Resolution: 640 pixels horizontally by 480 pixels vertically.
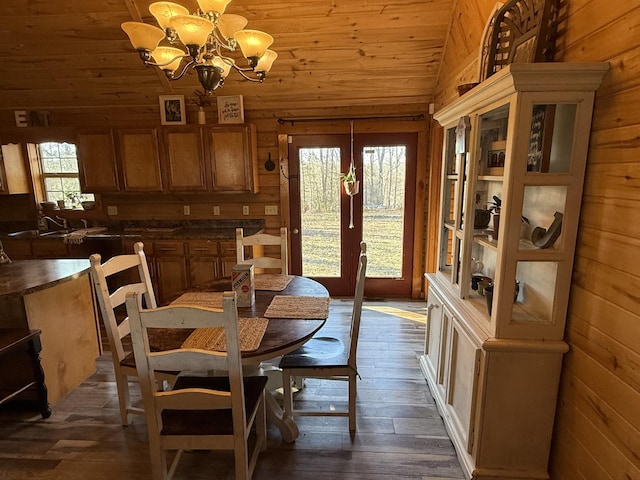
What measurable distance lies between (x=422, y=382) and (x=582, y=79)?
2.03 m

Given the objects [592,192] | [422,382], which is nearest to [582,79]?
[592,192]

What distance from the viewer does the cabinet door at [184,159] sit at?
3.84 meters

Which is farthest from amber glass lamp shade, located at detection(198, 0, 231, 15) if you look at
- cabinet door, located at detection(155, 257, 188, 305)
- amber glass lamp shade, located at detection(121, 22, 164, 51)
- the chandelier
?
cabinet door, located at detection(155, 257, 188, 305)

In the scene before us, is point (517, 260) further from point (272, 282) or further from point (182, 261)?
point (182, 261)

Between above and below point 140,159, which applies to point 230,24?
above

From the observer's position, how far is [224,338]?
1625 millimetres

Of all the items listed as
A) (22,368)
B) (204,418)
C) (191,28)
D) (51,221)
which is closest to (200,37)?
(191,28)

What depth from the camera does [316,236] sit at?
423 cm

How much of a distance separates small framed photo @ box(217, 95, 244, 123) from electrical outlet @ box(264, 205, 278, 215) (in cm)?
Answer: 100

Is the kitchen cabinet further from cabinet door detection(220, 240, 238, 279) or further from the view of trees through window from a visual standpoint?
the view of trees through window

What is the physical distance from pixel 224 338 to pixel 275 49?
109 inches

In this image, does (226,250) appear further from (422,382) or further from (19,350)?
(422,382)

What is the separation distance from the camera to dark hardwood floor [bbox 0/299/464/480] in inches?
70.1

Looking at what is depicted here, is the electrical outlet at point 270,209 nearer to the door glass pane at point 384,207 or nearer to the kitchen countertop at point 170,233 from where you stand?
the kitchen countertop at point 170,233
